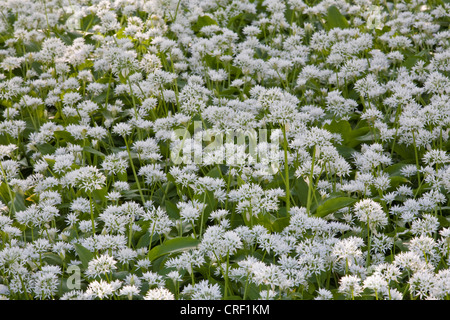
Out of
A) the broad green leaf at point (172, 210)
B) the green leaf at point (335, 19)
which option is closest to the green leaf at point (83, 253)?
the broad green leaf at point (172, 210)

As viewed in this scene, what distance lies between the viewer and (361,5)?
5.83m

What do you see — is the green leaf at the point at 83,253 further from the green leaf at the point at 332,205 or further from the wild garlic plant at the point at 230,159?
the green leaf at the point at 332,205

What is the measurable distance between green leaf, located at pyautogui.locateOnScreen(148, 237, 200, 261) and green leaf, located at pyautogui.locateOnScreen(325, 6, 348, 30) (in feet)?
11.4

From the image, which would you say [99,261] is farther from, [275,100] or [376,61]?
[376,61]

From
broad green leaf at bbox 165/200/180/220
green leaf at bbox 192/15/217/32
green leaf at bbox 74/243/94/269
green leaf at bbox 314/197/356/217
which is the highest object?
green leaf at bbox 192/15/217/32

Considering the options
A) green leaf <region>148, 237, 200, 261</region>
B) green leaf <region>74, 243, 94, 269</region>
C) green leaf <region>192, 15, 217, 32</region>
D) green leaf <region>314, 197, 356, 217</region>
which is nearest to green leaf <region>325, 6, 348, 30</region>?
green leaf <region>192, 15, 217, 32</region>

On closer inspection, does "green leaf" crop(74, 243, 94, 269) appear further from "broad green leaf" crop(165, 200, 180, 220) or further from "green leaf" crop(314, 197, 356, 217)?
"green leaf" crop(314, 197, 356, 217)

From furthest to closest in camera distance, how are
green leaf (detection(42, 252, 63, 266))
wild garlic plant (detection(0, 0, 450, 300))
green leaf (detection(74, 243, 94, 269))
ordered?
1. green leaf (detection(42, 252, 63, 266))
2. green leaf (detection(74, 243, 94, 269))
3. wild garlic plant (detection(0, 0, 450, 300))

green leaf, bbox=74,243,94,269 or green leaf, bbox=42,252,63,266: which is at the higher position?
green leaf, bbox=74,243,94,269

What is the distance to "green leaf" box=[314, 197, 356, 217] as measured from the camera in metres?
3.02

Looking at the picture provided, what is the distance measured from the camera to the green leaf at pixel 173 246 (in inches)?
113

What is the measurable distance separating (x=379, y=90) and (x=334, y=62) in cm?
53

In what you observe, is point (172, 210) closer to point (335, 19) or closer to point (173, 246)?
point (173, 246)
